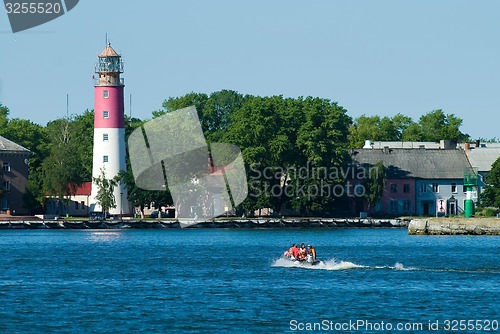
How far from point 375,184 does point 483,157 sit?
57.2 feet

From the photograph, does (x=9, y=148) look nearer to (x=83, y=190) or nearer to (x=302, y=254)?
(x=83, y=190)

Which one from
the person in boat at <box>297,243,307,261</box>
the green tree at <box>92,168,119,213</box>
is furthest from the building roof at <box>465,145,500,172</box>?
the person in boat at <box>297,243,307,261</box>

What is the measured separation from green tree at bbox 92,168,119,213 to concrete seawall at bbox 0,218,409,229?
361cm

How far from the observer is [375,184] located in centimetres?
13800

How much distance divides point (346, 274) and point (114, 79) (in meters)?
65.8

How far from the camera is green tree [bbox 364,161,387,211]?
454ft

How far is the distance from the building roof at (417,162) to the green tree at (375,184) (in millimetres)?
3527

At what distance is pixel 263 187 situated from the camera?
422 ft

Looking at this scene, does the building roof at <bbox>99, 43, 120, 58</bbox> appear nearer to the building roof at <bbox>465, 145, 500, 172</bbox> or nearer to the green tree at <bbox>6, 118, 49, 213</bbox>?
the green tree at <bbox>6, 118, 49, 213</bbox>

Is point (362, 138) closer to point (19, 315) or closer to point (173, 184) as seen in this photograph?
point (173, 184)

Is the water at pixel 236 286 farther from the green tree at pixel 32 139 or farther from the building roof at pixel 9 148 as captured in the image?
the green tree at pixel 32 139

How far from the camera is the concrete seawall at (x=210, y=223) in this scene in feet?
405

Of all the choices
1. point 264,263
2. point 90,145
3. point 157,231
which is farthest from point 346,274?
point 90,145

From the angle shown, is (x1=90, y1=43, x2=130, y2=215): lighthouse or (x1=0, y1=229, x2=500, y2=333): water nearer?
(x1=0, y1=229, x2=500, y2=333): water
